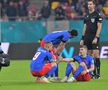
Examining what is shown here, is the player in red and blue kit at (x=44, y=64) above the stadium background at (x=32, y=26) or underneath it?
above

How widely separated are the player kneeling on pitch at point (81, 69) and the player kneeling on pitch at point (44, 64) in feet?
1.39

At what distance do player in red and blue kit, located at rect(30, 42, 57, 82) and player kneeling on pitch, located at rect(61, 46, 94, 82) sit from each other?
45 cm

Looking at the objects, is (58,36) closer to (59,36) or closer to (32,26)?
(59,36)

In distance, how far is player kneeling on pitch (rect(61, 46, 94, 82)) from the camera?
1434 centimetres

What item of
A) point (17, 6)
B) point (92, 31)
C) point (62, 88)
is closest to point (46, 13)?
point (17, 6)

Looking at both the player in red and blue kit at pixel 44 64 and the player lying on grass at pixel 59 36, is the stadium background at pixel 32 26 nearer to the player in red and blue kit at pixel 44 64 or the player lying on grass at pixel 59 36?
the player lying on grass at pixel 59 36

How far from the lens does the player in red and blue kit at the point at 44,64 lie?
14.2 m

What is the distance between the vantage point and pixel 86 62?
14766 mm

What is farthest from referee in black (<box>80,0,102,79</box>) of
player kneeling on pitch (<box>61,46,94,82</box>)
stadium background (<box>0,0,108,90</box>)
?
player kneeling on pitch (<box>61,46,94,82</box>)

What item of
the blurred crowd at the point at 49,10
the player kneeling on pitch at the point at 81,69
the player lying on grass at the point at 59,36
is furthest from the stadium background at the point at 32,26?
the player lying on grass at the point at 59,36

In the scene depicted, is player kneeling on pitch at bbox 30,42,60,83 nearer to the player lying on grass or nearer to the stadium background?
the player lying on grass

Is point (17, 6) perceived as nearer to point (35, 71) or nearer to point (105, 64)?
point (105, 64)

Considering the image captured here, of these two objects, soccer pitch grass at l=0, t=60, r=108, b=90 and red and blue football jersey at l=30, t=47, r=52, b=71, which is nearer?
soccer pitch grass at l=0, t=60, r=108, b=90

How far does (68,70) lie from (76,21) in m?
12.3
